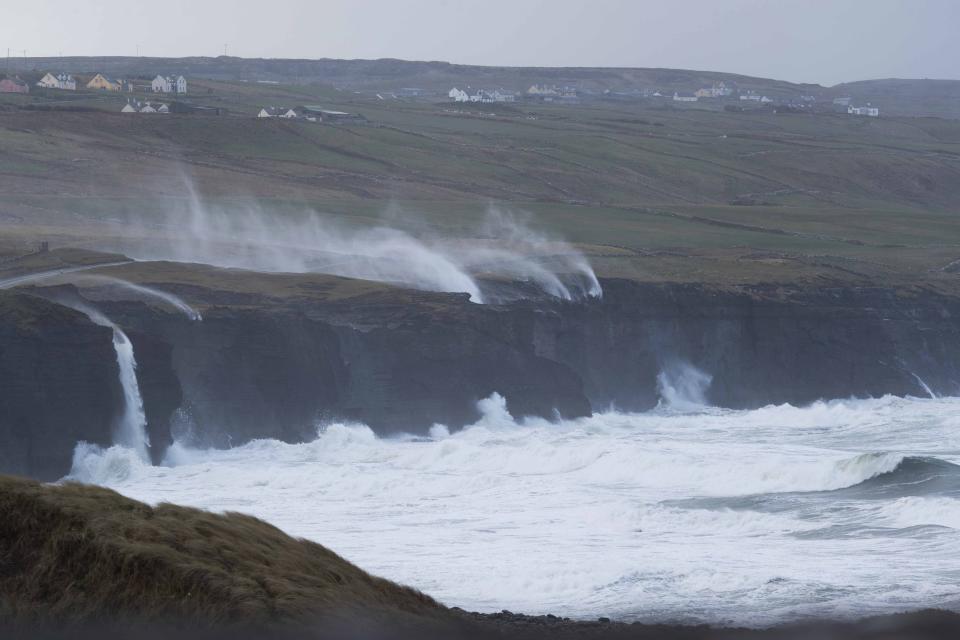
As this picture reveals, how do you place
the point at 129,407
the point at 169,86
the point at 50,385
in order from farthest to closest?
the point at 169,86, the point at 129,407, the point at 50,385

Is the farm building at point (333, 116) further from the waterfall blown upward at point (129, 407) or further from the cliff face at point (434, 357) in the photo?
the waterfall blown upward at point (129, 407)

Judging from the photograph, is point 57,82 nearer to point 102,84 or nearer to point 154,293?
point 102,84

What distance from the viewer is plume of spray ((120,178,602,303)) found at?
6656 centimetres

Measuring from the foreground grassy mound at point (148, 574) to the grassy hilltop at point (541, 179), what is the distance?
4579 cm

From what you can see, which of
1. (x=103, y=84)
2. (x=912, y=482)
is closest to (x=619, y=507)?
(x=912, y=482)

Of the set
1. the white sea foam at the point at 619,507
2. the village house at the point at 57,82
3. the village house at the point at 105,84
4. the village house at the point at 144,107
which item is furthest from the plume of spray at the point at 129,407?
the village house at the point at 105,84

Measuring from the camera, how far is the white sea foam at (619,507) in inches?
1020

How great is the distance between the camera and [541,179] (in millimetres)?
115250

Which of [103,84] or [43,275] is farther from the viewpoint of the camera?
[103,84]

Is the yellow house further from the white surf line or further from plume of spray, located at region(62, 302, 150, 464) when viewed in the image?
plume of spray, located at region(62, 302, 150, 464)

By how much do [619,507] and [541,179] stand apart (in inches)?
3174

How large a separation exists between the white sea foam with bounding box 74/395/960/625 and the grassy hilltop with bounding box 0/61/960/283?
19244 millimetres

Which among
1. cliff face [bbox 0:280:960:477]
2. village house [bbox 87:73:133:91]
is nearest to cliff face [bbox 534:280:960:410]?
cliff face [bbox 0:280:960:477]

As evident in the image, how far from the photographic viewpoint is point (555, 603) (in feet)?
83.1
